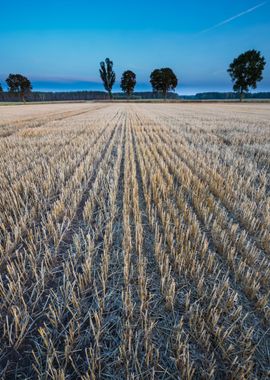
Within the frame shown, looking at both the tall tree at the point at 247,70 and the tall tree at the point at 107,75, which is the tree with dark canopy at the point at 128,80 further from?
the tall tree at the point at 247,70

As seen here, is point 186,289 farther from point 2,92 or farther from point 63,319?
point 2,92

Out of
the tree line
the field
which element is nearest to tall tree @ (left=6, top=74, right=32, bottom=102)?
the tree line

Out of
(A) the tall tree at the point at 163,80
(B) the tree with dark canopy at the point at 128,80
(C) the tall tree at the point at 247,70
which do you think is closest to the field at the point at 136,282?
(C) the tall tree at the point at 247,70

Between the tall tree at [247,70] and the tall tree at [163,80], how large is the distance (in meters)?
22.2

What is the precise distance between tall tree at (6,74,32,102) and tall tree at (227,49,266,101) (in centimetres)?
7092

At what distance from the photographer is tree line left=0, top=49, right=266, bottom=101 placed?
53812 millimetres

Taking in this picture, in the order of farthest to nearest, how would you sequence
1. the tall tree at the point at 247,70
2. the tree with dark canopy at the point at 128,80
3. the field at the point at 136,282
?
the tree with dark canopy at the point at 128,80, the tall tree at the point at 247,70, the field at the point at 136,282

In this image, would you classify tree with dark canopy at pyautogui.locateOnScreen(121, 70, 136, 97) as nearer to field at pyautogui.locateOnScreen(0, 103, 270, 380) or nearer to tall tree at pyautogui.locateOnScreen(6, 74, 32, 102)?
tall tree at pyautogui.locateOnScreen(6, 74, 32, 102)

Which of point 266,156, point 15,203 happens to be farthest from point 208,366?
point 266,156

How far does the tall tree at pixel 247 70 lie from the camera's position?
53.4 m

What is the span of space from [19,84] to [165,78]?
176ft

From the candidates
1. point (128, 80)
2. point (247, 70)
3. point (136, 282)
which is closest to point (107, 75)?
point (128, 80)

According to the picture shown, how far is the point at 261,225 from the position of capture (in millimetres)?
2703

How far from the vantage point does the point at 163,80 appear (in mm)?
73688
